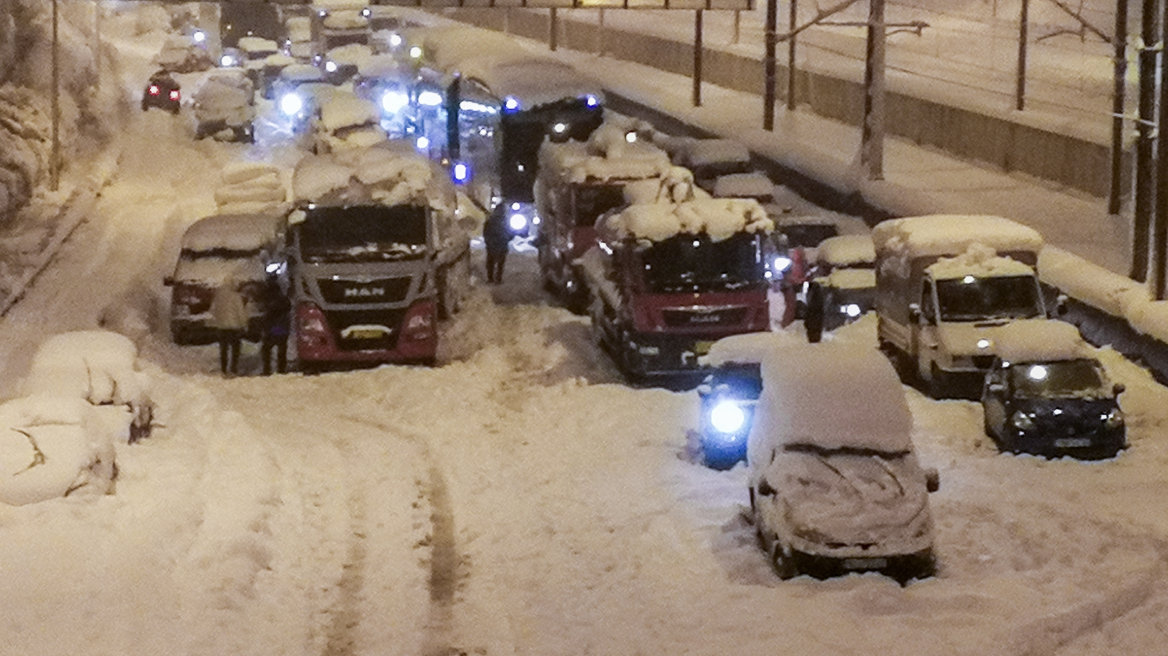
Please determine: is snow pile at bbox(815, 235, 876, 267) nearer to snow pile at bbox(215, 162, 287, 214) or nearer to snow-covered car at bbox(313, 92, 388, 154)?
snow pile at bbox(215, 162, 287, 214)

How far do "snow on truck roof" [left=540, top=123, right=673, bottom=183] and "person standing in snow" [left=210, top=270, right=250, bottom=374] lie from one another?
20.7 ft

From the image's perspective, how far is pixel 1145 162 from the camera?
79.2 ft

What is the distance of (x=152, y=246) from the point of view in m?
33.2

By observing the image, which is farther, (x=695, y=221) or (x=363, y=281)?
(x=363, y=281)

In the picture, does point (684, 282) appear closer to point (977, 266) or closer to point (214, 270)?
point (977, 266)

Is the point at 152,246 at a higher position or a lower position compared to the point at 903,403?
lower

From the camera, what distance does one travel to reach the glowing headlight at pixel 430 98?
38.3 metres

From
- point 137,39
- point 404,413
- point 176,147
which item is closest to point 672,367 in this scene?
point 404,413

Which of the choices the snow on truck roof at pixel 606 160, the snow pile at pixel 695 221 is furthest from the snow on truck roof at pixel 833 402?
the snow on truck roof at pixel 606 160

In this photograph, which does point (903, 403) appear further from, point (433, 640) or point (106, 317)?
point (106, 317)

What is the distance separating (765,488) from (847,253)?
1292 cm

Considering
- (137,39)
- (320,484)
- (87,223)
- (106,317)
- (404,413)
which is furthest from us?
(137,39)

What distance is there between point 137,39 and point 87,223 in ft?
216

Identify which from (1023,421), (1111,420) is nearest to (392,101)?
(1023,421)
